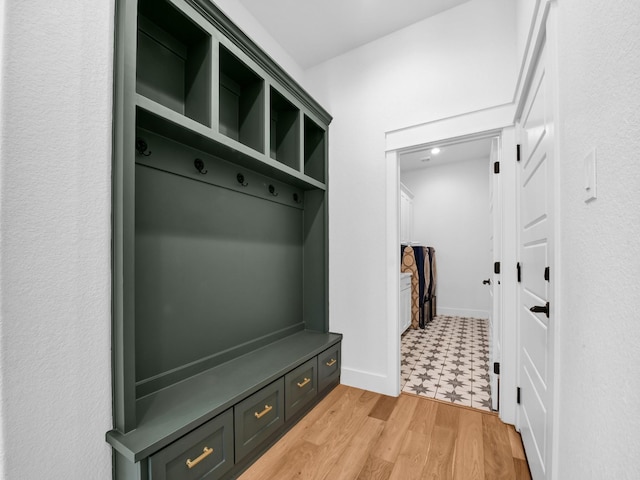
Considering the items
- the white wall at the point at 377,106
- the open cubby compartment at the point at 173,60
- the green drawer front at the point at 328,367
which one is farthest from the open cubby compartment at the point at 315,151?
the green drawer front at the point at 328,367

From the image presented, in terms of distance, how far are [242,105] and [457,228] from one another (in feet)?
14.5

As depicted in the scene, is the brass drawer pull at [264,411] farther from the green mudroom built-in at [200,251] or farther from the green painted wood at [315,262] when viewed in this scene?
the green painted wood at [315,262]

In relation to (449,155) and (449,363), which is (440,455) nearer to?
(449,363)

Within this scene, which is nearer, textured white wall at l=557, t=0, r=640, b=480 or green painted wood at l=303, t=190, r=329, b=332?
textured white wall at l=557, t=0, r=640, b=480

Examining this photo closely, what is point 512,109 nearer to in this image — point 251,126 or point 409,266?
point 251,126

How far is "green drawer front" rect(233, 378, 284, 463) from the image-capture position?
1.47m

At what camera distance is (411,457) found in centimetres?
161

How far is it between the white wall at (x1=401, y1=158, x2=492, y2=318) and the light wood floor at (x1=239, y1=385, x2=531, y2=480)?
331cm

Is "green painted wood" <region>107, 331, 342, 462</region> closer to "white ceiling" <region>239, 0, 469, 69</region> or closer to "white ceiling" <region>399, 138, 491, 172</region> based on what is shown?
"white ceiling" <region>239, 0, 469, 69</region>

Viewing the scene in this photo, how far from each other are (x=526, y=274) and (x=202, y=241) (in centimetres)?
191

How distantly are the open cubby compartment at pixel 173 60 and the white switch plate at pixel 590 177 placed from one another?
5.15ft

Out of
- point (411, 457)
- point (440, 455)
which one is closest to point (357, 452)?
point (411, 457)

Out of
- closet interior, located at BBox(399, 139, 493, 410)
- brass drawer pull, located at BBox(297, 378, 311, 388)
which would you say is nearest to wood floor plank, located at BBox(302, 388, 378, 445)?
brass drawer pull, located at BBox(297, 378, 311, 388)

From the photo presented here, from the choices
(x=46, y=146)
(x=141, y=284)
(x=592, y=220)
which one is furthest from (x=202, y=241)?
(x=592, y=220)
